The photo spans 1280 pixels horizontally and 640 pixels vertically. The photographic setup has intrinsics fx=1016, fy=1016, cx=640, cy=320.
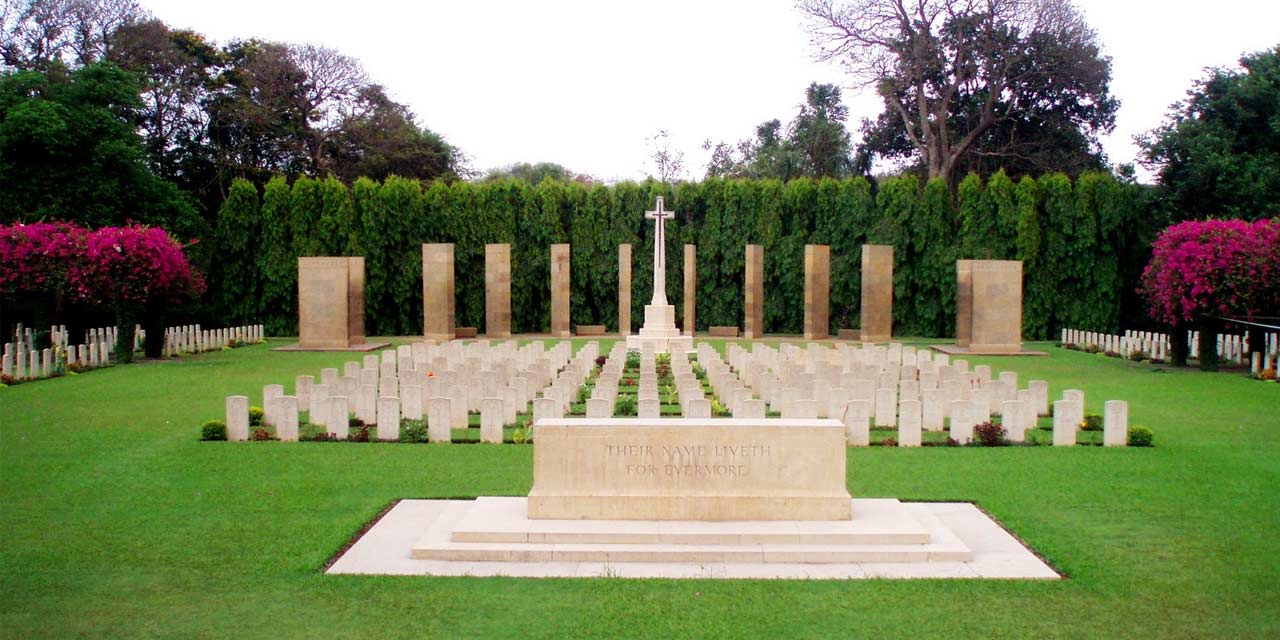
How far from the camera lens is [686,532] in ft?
24.8

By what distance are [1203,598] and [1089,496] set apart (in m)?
3.10

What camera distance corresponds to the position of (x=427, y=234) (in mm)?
35688

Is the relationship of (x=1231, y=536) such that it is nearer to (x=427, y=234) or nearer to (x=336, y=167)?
(x=427, y=234)

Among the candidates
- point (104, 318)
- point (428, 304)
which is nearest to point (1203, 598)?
point (428, 304)

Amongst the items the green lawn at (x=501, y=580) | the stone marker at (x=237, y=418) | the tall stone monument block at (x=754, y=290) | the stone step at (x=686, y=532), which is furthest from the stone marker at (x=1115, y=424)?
the tall stone monument block at (x=754, y=290)

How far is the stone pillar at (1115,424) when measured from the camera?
40.9 feet

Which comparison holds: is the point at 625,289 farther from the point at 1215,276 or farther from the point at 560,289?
the point at 1215,276

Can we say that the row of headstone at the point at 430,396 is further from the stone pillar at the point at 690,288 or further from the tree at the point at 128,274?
the stone pillar at the point at 690,288

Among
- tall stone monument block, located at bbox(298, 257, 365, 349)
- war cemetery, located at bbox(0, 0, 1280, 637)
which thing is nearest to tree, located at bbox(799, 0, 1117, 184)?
war cemetery, located at bbox(0, 0, 1280, 637)

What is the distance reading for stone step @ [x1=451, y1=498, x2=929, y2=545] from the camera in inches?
298

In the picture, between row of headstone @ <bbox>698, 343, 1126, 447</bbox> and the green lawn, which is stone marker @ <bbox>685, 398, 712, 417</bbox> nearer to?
row of headstone @ <bbox>698, 343, 1126, 447</bbox>

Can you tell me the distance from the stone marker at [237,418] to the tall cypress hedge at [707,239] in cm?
2287

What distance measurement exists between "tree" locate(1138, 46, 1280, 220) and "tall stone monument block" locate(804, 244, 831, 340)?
11.6m

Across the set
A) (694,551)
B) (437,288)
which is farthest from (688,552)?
(437,288)
